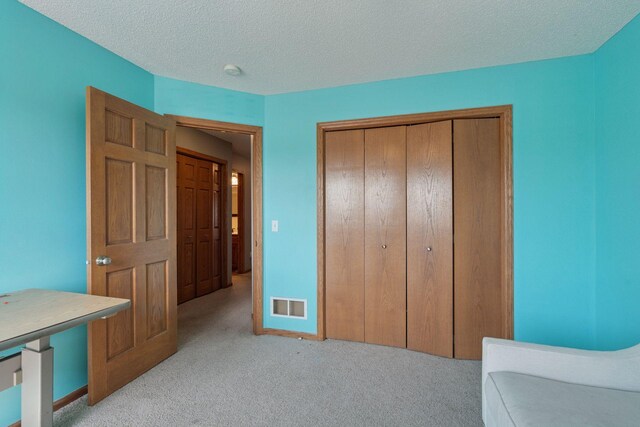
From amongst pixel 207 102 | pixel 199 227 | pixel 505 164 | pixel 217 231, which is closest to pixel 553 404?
pixel 505 164

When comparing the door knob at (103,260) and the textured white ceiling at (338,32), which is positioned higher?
the textured white ceiling at (338,32)

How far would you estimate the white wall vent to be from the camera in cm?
282

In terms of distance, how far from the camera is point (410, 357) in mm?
2426

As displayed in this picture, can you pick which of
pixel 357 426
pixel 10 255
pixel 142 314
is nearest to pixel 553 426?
pixel 357 426

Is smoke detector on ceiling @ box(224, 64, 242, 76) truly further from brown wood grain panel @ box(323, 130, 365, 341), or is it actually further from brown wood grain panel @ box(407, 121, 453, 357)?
brown wood grain panel @ box(407, 121, 453, 357)

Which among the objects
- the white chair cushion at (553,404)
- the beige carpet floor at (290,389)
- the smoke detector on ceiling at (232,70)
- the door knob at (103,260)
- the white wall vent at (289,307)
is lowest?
the beige carpet floor at (290,389)

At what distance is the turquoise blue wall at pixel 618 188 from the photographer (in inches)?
68.7

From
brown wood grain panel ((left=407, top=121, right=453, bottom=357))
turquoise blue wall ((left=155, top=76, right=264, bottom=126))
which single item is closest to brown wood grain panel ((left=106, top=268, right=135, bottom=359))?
turquoise blue wall ((left=155, top=76, right=264, bottom=126))

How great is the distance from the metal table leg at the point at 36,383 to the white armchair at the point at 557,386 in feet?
6.46

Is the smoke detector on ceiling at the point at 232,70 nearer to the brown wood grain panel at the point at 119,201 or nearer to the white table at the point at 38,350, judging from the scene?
the brown wood grain panel at the point at 119,201

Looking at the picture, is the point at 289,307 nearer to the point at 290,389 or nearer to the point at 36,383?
the point at 290,389

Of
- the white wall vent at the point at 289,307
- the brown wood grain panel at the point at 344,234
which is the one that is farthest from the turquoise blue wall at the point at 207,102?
the white wall vent at the point at 289,307

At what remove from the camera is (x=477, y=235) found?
2387 millimetres

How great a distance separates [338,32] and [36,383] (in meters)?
2.44
